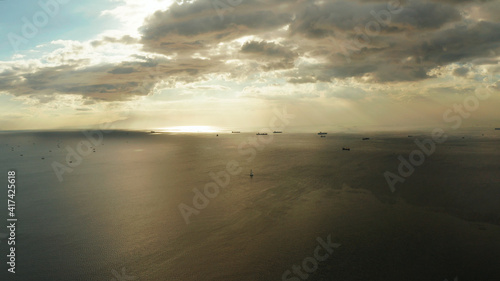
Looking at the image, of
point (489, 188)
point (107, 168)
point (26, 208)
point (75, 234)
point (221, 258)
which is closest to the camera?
point (221, 258)

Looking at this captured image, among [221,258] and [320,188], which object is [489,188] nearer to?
[320,188]

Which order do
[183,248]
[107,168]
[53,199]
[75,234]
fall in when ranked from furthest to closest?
[107,168] → [53,199] → [75,234] → [183,248]


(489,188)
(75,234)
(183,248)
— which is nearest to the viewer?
(183,248)

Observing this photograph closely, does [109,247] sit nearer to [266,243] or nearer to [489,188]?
[266,243]

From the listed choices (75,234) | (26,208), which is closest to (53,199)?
(26,208)

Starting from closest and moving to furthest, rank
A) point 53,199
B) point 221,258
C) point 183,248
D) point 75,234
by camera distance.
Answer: point 221,258, point 183,248, point 75,234, point 53,199

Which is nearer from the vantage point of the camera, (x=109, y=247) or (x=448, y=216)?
(x=109, y=247)

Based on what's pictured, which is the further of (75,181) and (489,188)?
(75,181)

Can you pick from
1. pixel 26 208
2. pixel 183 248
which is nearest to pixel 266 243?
pixel 183 248
